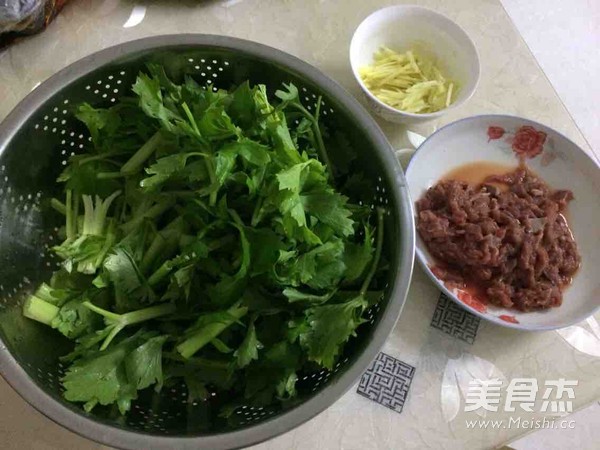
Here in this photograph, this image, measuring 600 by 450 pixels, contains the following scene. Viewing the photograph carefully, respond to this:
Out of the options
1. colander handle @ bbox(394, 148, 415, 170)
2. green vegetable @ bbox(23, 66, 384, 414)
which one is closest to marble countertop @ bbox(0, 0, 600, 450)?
colander handle @ bbox(394, 148, 415, 170)

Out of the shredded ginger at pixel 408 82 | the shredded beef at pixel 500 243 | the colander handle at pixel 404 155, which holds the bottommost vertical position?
the shredded beef at pixel 500 243

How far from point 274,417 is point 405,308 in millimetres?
366

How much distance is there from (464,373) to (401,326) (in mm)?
129

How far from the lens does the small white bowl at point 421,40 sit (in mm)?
1096

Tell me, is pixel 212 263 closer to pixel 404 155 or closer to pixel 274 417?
pixel 274 417

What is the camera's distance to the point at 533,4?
1.64 m

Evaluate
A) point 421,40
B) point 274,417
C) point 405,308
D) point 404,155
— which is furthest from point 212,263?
point 421,40

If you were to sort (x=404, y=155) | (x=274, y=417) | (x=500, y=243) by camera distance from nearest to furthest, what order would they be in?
1. (x=274, y=417)
2. (x=500, y=243)
3. (x=404, y=155)

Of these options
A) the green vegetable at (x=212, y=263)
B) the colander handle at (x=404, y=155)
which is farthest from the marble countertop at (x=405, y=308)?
the green vegetable at (x=212, y=263)

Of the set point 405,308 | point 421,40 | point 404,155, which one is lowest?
point 405,308

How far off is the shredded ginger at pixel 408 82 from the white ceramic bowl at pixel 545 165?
2.5 inches

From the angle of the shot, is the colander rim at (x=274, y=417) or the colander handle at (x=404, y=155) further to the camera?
the colander handle at (x=404, y=155)

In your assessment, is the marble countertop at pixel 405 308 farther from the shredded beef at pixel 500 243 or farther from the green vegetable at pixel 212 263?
the green vegetable at pixel 212 263

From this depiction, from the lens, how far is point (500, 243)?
971mm
